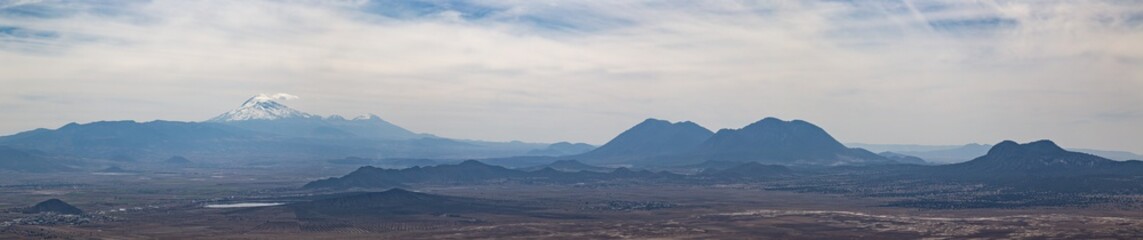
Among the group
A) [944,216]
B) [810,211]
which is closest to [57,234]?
[810,211]

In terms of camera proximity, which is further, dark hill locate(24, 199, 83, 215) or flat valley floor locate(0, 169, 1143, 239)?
dark hill locate(24, 199, 83, 215)

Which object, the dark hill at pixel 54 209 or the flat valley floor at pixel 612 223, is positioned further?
the dark hill at pixel 54 209

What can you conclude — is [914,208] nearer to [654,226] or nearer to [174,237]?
[654,226]

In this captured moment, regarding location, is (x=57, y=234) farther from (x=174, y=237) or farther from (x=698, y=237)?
(x=698, y=237)

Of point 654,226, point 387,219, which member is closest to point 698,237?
point 654,226

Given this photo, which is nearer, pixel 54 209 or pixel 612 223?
pixel 612 223

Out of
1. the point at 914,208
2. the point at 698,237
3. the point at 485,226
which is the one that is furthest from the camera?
the point at 914,208

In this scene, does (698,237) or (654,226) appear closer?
(698,237)

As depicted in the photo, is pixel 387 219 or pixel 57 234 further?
pixel 387 219

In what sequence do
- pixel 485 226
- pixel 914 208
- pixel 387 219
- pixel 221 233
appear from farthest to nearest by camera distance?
pixel 914 208
pixel 387 219
pixel 485 226
pixel 221 233
